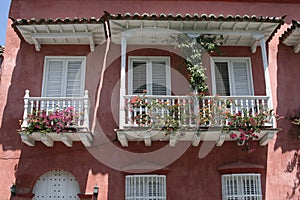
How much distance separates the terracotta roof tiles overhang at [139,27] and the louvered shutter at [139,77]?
86cm

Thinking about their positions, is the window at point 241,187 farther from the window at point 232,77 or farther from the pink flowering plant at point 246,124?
the window at point 232,77

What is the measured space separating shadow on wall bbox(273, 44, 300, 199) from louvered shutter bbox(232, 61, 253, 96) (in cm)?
104

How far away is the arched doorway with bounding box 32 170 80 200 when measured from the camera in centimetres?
1252

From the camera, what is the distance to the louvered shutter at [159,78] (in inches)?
543

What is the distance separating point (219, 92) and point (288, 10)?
172 inches

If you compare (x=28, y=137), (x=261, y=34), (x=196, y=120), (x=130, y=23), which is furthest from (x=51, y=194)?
(x=261, y=34)

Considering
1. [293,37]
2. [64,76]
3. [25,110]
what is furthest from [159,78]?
[293,37]

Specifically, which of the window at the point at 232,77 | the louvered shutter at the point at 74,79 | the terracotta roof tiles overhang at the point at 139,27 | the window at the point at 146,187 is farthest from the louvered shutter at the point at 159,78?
the window at the point at 146,187

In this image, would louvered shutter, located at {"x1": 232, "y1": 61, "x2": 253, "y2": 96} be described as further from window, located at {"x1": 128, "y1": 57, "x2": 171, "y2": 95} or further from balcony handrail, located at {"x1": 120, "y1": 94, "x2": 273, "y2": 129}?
window, located at {"x1": 128, "y1": 57, "x2": 171, "y2": 95}

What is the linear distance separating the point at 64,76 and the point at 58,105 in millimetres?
1773

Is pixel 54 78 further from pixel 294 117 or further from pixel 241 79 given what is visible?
pixel 294 117

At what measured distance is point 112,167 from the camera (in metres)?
12.6

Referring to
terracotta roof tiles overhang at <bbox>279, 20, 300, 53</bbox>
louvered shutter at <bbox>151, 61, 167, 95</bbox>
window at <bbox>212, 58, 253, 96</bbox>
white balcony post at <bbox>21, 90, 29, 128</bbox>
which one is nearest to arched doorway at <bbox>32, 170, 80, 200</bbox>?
white balcony post at <bbox>21, 90, 29, 128</bbox>

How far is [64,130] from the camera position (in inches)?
474
